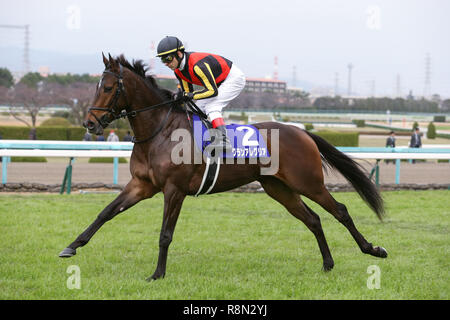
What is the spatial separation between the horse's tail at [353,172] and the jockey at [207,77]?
1.02 m

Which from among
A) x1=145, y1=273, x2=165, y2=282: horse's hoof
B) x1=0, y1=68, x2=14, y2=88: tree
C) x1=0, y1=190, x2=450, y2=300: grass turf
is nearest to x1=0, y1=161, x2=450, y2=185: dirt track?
x1=0, y1=190, x2=450, y2=300: grass turf

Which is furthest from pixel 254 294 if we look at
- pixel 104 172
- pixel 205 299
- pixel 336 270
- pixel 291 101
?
pixel 291 101

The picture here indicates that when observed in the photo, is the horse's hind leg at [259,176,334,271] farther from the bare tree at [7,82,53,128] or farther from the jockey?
the bare tree at [7,82,53,128]

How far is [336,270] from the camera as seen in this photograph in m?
4.98

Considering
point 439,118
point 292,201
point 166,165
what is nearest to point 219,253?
point 292,201

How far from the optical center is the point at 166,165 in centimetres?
462

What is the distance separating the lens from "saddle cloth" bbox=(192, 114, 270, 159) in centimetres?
482

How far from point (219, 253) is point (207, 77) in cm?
191

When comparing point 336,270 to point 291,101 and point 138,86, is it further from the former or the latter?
point 291,101

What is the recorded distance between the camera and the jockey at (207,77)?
4.69 m

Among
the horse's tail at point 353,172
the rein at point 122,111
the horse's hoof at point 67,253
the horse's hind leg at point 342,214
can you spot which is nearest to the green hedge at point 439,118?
the horse's tail at point 353,172

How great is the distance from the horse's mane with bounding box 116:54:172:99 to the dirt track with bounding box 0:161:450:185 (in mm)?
6482

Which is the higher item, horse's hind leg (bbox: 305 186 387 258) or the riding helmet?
the riding helmet
